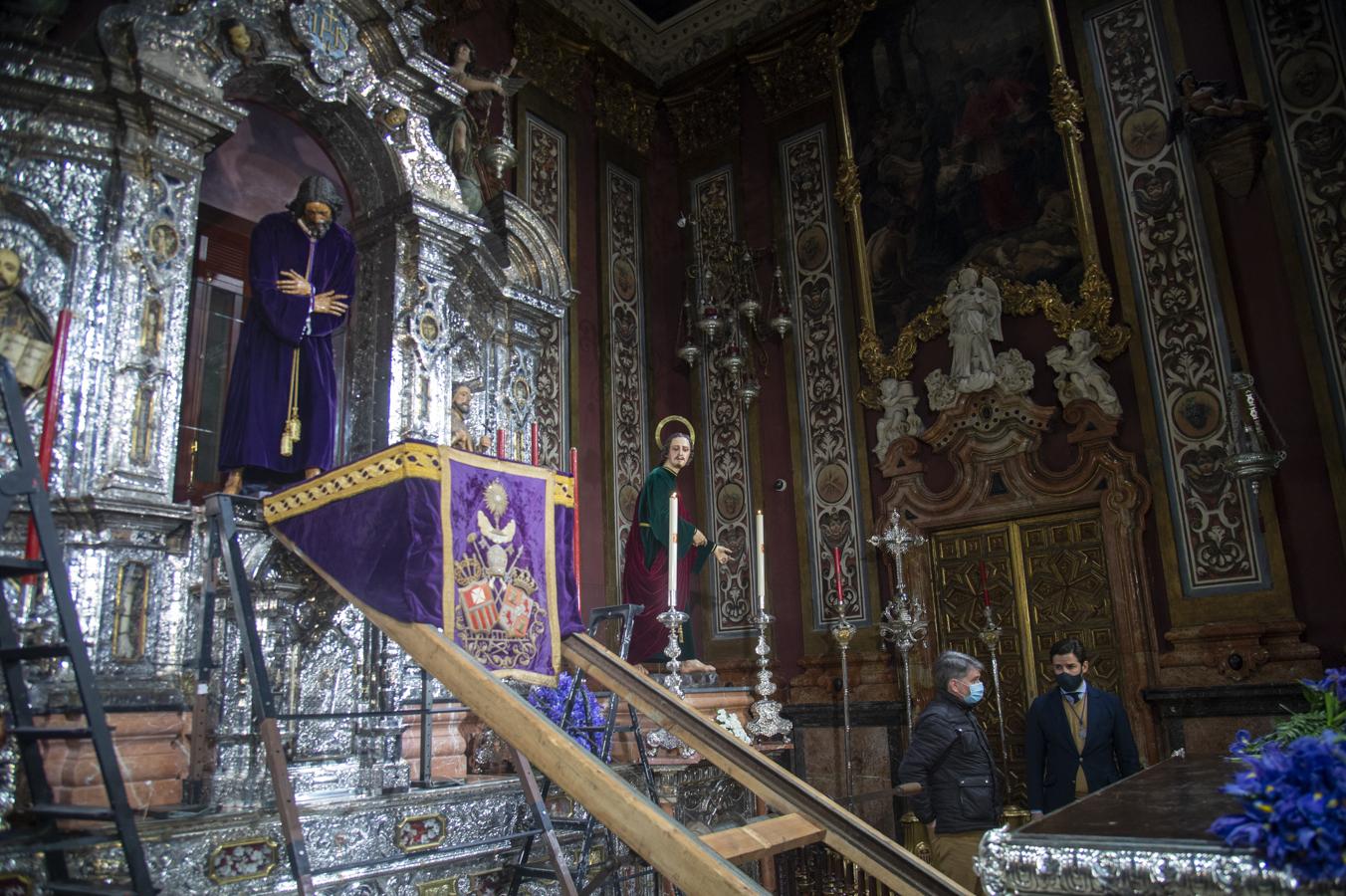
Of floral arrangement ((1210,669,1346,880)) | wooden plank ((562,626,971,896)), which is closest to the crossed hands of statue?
wooden plank ((562,626,971,896))

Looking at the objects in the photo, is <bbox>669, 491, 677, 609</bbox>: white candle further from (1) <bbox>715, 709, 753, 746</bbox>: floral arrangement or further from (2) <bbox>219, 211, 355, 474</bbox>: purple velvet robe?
(2) <bbox>219, 211, 355, 474</bbox>: purple velvet robe

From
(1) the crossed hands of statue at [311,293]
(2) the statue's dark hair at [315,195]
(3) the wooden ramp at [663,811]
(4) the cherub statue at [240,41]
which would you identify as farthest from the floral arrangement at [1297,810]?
(4) the cherub statue at [240,41]

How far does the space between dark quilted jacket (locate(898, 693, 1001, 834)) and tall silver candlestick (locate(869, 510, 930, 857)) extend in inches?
136

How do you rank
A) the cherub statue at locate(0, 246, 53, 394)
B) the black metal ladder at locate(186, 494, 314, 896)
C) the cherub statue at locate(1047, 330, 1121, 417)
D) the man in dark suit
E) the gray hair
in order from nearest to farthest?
the black metal ladder at locate(186, 494, 314, 896) → the cherub statue at locate(0, 246, 53, 394) → the gray hair → the man in dark suit → the cherub statue at locate(1047, 330, 1121, 417)

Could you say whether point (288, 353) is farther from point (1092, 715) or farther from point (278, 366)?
point (1092, 715)

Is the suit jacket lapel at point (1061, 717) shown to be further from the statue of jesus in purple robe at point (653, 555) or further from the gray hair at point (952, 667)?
the statue of jesus in purple robe at point (653, 555)

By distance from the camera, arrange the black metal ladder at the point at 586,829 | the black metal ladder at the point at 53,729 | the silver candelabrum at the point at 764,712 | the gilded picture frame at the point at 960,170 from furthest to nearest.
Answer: the gilded picture frame at the point at 960,170, the silver candelabrum at the point at 764,712, the black metal ladder at the point at 586,829, the black metal ladder at the point at 53,729

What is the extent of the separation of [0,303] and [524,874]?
12.7ft

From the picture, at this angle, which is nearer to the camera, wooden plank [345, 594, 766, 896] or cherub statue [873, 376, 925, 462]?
wooden plank [345, 594, 766, 896]

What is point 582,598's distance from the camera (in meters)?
9.05

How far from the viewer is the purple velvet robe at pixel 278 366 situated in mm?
5641

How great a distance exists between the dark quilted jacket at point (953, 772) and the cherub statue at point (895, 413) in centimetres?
460

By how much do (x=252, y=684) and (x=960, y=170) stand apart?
25.9 feet

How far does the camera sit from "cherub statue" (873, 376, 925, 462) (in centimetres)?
911
